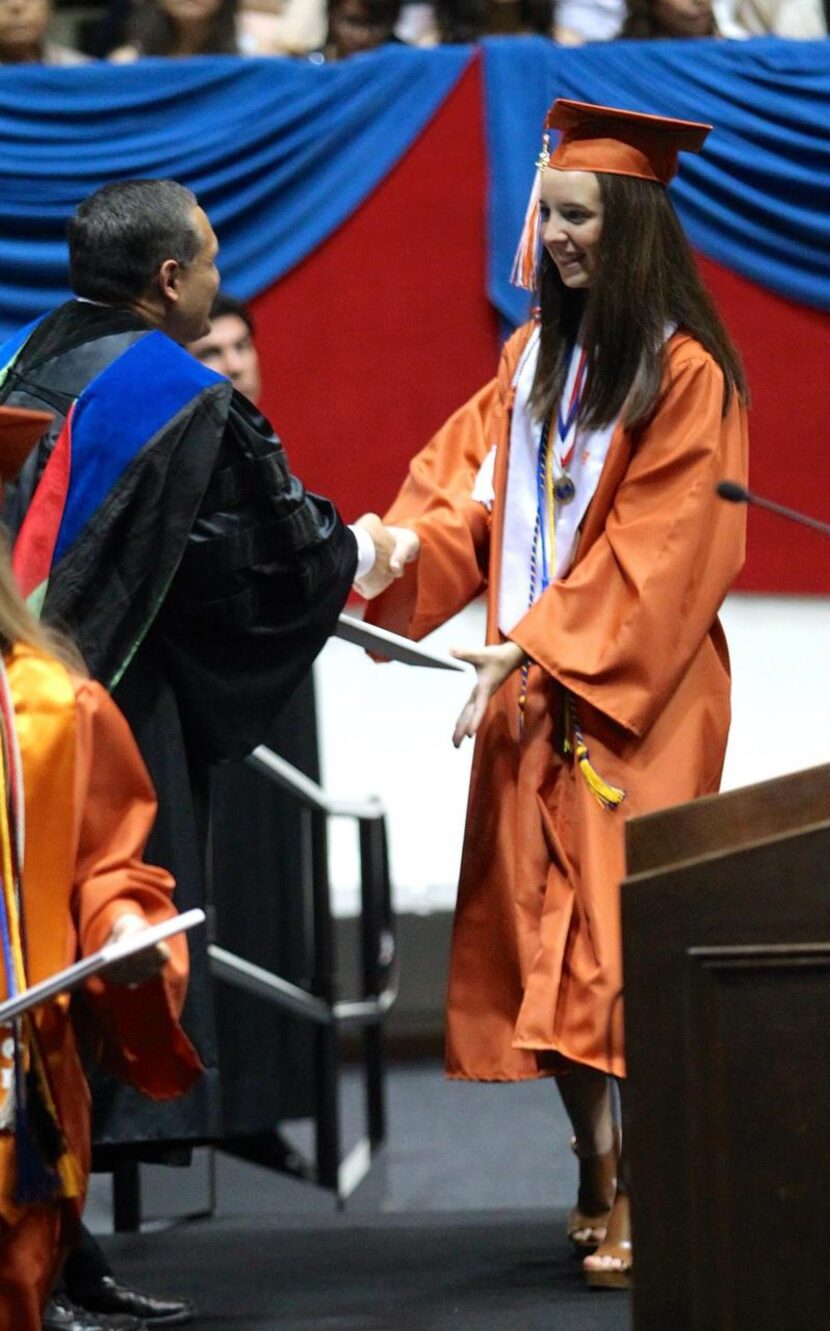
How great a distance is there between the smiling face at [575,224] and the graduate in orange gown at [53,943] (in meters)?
1.26

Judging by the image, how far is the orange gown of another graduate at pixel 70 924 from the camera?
2.65m

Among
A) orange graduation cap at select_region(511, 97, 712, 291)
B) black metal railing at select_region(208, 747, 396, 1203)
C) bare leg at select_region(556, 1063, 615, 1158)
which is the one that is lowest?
black metal railing at select_region(208, 747, 396, 1203)

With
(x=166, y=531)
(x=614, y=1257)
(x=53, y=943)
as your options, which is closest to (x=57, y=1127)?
(x=53, y=943)

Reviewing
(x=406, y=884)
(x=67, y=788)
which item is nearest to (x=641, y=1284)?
(x=67, y=788)

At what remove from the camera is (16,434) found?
110 inches

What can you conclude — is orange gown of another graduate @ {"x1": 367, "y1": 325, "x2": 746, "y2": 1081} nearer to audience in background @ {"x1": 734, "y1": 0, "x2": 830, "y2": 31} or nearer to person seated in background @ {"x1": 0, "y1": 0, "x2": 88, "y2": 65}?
audience in background @ {"x1": 734, "y1": 0, "x2": 830, "y2": 31}

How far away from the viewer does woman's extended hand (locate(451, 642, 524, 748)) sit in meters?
3.55

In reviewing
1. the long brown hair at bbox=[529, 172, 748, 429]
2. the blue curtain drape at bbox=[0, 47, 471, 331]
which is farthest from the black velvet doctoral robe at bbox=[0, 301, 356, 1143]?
the blue curtain drape at bbox=[0, 47, 471, 331]

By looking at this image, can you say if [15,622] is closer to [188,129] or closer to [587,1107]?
[587,1107]

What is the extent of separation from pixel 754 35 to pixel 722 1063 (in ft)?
16.5

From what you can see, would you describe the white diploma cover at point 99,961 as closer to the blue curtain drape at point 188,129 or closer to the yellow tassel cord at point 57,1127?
the yellow tassel cord at point 57,1127

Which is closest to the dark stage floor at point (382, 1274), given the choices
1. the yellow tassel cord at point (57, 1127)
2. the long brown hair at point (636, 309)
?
the yellow tassel cord at point (57, 1127)

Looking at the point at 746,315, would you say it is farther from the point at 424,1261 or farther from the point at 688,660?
the point at 424,1261

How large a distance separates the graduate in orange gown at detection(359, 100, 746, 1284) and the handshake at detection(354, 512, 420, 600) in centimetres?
2
